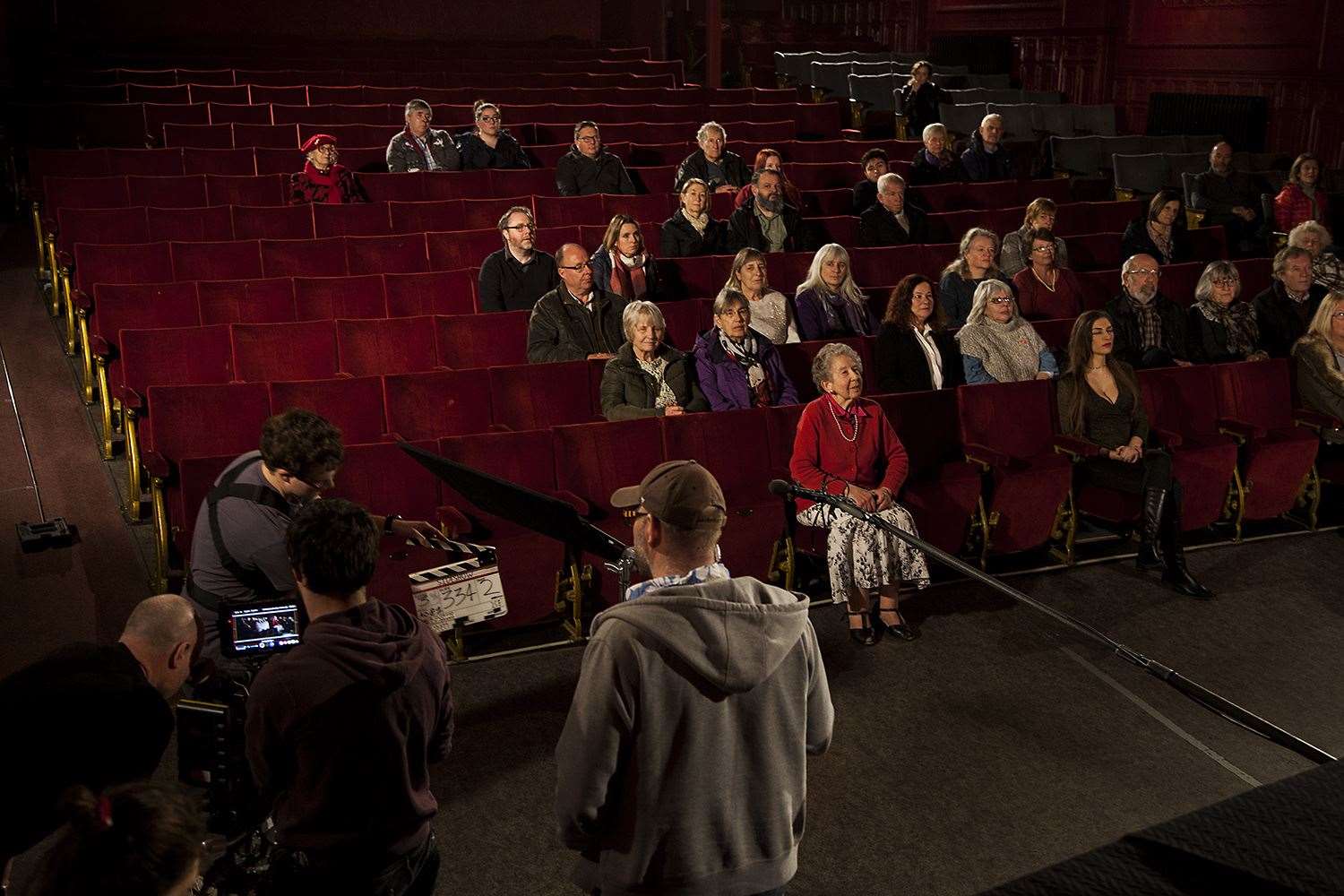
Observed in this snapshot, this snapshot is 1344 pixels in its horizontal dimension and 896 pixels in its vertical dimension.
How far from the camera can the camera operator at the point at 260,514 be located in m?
2.18

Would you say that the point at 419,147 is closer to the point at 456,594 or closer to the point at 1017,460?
the point at 1017,460

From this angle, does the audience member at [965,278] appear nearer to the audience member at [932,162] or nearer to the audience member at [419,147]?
the audience member at [932,162]

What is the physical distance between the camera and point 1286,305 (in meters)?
5.10

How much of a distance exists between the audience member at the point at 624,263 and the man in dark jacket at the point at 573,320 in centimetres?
31

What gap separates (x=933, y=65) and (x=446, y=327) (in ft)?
26.1

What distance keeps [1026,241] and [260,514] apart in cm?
432

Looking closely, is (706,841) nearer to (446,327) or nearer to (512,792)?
(512,792)

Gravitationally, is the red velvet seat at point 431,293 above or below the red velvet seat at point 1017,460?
above

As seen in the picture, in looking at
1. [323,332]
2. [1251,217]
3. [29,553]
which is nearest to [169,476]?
[29,553]

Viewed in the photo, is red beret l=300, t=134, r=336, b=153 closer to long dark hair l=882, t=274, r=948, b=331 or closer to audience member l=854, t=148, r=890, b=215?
audience member l=854, t=148, r=890, b=215

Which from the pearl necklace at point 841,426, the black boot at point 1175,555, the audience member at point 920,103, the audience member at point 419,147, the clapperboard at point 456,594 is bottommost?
the black boot at point 1175,555

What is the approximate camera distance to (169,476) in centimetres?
351

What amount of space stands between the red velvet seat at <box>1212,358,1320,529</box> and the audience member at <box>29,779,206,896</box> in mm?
4076

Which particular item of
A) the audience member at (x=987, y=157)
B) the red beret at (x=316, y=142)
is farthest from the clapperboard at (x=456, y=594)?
the audience member at (x=987, y=157)
